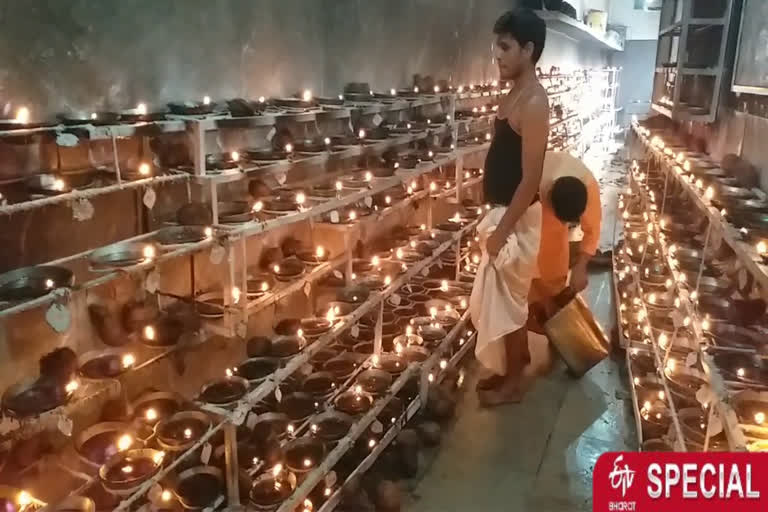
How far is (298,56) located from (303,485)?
2032mm

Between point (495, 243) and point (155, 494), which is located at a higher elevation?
point (495, 243)

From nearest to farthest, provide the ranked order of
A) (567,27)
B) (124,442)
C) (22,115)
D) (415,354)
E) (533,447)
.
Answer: (22,115) < (124,442) < (533,447) < (415,354) < (567,27)

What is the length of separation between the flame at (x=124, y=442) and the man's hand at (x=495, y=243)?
172cm

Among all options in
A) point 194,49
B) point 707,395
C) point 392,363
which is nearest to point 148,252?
point 194,49

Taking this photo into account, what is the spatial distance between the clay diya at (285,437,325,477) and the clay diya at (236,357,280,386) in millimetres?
291

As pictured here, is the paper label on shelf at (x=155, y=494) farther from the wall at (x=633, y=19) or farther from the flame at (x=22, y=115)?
the wall at (x=633, y=19)

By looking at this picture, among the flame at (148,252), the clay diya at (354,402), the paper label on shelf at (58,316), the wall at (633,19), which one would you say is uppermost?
the wall at (633,19)

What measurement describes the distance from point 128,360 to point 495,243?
1.64 meters

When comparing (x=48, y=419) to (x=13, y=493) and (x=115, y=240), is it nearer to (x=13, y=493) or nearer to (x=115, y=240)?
(x=13, y=493)

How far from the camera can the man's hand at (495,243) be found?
304cm

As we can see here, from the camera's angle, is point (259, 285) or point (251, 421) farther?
point (259, 285)

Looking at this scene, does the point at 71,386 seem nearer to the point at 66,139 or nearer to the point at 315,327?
the point at 66,139

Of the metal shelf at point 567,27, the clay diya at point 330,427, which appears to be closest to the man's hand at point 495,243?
the clay diya at point 330,427

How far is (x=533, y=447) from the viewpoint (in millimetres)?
3191
